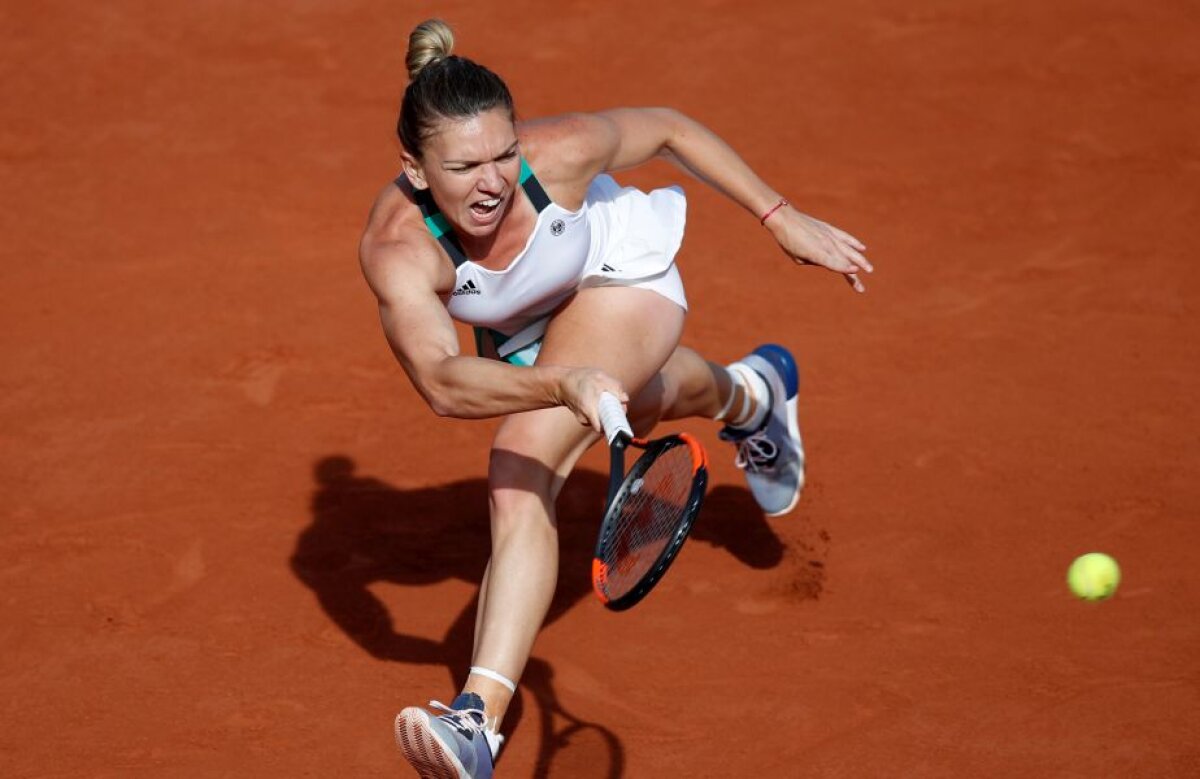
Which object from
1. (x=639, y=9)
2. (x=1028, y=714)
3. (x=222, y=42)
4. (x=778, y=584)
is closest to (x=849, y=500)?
(x=778, y=584)

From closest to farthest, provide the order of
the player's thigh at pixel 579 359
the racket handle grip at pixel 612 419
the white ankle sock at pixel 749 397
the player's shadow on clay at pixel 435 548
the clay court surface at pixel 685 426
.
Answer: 1. the racket handle grip at pixel 612 419
2. the player's thigh at pixel 579 359
3. the clay court surface at pixel 685 426
4. the player's shadow on clay at pixel 435 548
5. the white ankle sock at pixel 749 397

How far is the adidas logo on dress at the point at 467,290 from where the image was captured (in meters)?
3.95

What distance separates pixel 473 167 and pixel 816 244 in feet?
3.32

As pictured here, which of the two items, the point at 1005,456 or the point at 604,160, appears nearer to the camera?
the point at 604,160

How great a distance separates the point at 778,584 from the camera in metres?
4.90

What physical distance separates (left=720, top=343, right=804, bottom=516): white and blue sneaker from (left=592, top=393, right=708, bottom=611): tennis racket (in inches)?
52.1

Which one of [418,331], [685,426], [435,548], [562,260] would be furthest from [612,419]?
[685,426]

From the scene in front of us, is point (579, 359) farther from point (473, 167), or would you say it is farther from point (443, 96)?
point (443, 96)

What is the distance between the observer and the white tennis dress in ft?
13.0

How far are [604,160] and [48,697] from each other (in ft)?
6.79

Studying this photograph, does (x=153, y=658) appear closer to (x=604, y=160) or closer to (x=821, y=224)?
(x=604, y=160)

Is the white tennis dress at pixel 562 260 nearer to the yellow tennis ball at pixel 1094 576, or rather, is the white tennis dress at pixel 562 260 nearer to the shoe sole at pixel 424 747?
the shoe sole at pixel 424 747

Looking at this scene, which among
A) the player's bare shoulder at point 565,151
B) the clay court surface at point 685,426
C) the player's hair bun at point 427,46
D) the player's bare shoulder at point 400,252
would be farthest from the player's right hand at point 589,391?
the clay court surface at point 685,426

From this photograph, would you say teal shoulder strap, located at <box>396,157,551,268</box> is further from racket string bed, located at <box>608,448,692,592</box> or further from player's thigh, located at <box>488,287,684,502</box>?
racket string bed, located at <box>608,448,692,592</box>
